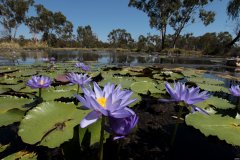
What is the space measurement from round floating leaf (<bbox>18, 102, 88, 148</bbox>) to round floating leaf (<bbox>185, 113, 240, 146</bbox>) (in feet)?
2.31

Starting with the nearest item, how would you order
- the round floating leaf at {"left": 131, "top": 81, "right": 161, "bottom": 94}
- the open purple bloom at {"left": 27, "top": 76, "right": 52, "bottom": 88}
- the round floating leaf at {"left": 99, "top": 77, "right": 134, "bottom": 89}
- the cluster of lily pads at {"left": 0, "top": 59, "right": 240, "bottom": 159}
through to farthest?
the cluster of lily pads at {"left": 0, "top": 59, "right": 240, "bottom": 159}
the open purple bloom at {"left": 27, "top": 76, "right": 52, "bottom": 88}
the round floating leaf at {"left": 131, "top": 81, "right": 161, "bottom": 94}
the round floating leaf at {"left": 99, "top": 77, "right": 134, "bottom": 89}

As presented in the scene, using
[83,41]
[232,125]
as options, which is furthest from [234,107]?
[83,41]

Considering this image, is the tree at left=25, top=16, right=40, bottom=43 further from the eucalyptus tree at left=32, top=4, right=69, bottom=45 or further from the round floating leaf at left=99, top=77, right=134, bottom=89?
the round floating leaf at left=99, top=77, right=134, bottom=89

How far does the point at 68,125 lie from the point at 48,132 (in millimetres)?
118

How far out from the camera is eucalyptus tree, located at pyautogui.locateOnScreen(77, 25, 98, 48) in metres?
48.7

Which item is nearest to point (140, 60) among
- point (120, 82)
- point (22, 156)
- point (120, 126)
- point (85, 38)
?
point (120, 82)

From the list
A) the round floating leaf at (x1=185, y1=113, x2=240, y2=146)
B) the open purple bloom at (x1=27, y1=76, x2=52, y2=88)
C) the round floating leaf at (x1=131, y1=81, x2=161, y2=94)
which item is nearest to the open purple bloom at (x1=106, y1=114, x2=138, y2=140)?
the round floating leaf at (x1=185, y1=113, x2=240, y2=146)

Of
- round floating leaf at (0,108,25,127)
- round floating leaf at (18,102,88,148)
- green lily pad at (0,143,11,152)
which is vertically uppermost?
round floating leaf at (18,102,88,148)

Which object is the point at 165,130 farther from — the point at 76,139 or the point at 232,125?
the point at 76,139

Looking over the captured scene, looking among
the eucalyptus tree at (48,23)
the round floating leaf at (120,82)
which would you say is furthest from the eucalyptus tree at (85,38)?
the round floating leaf at (120,82)

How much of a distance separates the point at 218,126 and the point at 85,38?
1951 inches

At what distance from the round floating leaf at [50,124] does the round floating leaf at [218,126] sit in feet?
2.31

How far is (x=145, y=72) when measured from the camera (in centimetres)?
354

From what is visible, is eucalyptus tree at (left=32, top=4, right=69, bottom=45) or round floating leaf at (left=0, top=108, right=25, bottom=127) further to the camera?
eucalyptus tree at (left=32, top=4, right=69, bottom=45)
